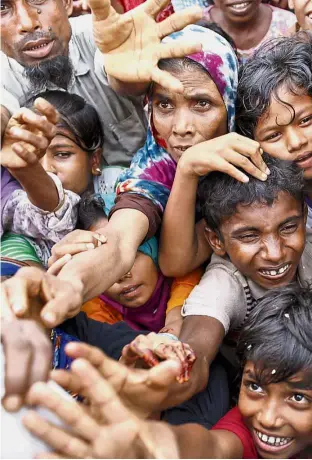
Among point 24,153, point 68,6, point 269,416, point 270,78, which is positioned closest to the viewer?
point 269,416

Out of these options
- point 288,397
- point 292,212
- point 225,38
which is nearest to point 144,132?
point 225,38

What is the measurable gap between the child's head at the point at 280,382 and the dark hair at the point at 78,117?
1196mm

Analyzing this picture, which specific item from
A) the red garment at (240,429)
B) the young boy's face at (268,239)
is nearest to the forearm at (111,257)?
the young boy's face at (268,239)

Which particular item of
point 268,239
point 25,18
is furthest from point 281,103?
point 25,18

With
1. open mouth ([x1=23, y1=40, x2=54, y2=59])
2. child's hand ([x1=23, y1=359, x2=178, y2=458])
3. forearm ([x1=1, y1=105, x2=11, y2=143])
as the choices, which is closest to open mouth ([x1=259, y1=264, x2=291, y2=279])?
forearm ([x1=1, y1=105, x2=11, y2=143])

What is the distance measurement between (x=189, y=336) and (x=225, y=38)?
3.85ft

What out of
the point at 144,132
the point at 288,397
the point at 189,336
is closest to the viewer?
the point at 288,397

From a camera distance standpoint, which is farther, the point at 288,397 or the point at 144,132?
the point at 144,132

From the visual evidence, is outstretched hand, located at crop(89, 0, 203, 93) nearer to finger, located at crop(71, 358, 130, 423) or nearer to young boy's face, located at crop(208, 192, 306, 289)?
young boy's face, located at crop(208, 192, 306, 289)

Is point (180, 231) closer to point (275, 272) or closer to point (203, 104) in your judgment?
point (275, 272)

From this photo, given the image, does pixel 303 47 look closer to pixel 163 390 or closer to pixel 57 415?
pixel 163 390

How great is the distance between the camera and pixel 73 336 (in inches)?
91.4

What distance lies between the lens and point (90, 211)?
2758 mm

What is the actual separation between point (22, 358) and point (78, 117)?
1708mm
